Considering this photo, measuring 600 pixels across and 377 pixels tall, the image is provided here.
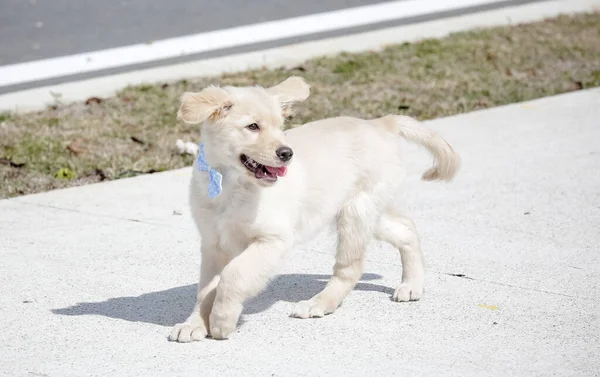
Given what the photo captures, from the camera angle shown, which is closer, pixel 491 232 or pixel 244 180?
pixel 244 180

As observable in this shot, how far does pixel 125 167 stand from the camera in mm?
7496

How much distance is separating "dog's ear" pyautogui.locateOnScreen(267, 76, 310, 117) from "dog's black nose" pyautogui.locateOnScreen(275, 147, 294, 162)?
0.37m

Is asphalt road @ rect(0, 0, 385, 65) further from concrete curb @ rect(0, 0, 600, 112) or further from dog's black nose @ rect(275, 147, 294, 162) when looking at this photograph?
dog's black nose @ rect(275, 147, 294, 162)

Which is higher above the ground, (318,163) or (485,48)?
(318,163)

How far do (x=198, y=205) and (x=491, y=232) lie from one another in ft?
7.04

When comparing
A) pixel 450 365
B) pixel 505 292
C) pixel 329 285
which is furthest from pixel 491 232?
pixel 450 365

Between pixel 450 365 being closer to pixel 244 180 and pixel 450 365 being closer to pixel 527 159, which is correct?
pixel 244 180

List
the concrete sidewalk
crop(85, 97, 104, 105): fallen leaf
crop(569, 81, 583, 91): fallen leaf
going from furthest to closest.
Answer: crop(569, 81, 583, 91): fallen leaf → crop(85, 97, 104, 105): fallen leaf → the concrete sidewalk

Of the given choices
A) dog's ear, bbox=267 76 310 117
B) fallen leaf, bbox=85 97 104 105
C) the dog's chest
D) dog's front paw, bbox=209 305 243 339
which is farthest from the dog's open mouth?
fallen leaf, bbox=85 97 104 105

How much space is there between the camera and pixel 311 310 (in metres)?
4.89

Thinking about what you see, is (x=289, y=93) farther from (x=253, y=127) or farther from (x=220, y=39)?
(x=220, y=39)

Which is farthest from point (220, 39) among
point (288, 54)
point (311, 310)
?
point (311, 310)

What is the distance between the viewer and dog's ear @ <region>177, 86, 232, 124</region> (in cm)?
448

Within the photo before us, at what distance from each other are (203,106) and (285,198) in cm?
54
